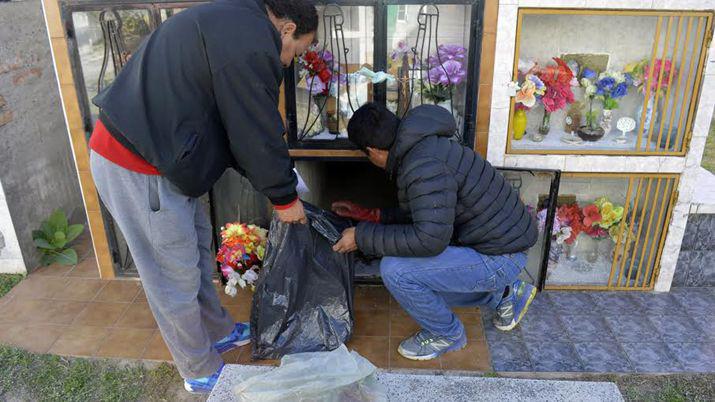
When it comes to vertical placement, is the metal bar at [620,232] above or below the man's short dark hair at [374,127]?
below

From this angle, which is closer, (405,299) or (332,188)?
(405,299)

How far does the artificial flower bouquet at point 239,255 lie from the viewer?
3.14 m

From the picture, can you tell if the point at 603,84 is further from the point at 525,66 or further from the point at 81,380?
the point at 81,380

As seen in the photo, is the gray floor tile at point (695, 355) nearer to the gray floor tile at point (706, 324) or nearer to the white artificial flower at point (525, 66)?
the gray floor tile at point (706, 324)

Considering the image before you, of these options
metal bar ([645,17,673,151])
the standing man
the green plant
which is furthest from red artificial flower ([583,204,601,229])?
the green plant

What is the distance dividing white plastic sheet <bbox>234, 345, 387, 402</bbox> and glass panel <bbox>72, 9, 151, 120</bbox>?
85.9 inches

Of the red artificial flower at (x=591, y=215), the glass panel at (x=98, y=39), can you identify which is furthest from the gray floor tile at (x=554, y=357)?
the glass panel at (x=98, y=39)

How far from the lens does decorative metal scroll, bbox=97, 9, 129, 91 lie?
2998mm

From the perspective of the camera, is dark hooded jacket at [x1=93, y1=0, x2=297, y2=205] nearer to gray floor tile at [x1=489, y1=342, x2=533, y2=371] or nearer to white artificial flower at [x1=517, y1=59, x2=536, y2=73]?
gray floor tile at [x1=489, y1=342, x2=533, y2=371]

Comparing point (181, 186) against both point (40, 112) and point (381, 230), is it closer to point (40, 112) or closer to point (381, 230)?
point (381, 230)

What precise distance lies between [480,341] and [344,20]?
187 centimetres

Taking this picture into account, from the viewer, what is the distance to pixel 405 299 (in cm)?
273

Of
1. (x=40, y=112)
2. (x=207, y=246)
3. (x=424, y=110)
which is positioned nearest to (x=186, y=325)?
(x=207, y=246)

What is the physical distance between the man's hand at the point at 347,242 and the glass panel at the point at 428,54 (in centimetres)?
86
